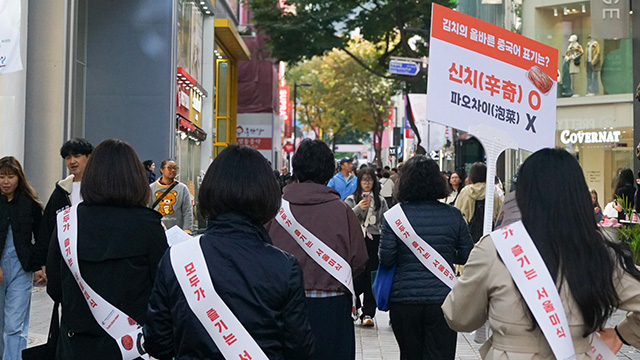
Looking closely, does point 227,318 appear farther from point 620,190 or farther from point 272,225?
point 620,190

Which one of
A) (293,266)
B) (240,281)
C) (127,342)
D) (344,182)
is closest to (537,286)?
(293,266)

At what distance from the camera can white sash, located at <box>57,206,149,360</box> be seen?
4.16 metres

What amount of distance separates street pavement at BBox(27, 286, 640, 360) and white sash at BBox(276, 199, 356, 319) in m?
3.24

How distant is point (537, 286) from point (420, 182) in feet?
10.7

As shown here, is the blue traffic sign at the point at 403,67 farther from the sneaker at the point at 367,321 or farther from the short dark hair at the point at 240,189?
the short dark hair at the point at 240,189

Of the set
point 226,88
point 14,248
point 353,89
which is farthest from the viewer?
point 353,89

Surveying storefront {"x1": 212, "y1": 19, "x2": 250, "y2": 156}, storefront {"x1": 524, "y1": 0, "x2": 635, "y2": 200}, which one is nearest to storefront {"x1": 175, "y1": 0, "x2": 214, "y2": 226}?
storefront {"x1": 212, "y1": 19, "x2": 250, "y2": 156}

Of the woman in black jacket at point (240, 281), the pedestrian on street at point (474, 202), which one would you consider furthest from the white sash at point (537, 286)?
the pedestrian on street at point (474, 202)

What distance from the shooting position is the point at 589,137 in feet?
68.5

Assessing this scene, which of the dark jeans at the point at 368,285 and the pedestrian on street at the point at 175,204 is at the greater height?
the pedestrian on street at the point at 175,204

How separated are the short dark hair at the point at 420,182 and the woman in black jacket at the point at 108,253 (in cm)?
258

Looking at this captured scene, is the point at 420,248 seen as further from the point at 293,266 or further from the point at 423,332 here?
the point at 293,266

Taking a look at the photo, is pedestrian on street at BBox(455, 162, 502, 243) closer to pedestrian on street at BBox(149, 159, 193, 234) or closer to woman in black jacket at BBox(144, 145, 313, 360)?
pedestrian on street at BBox(149, 159, 193, 234)

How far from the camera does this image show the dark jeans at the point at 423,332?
6.20m
